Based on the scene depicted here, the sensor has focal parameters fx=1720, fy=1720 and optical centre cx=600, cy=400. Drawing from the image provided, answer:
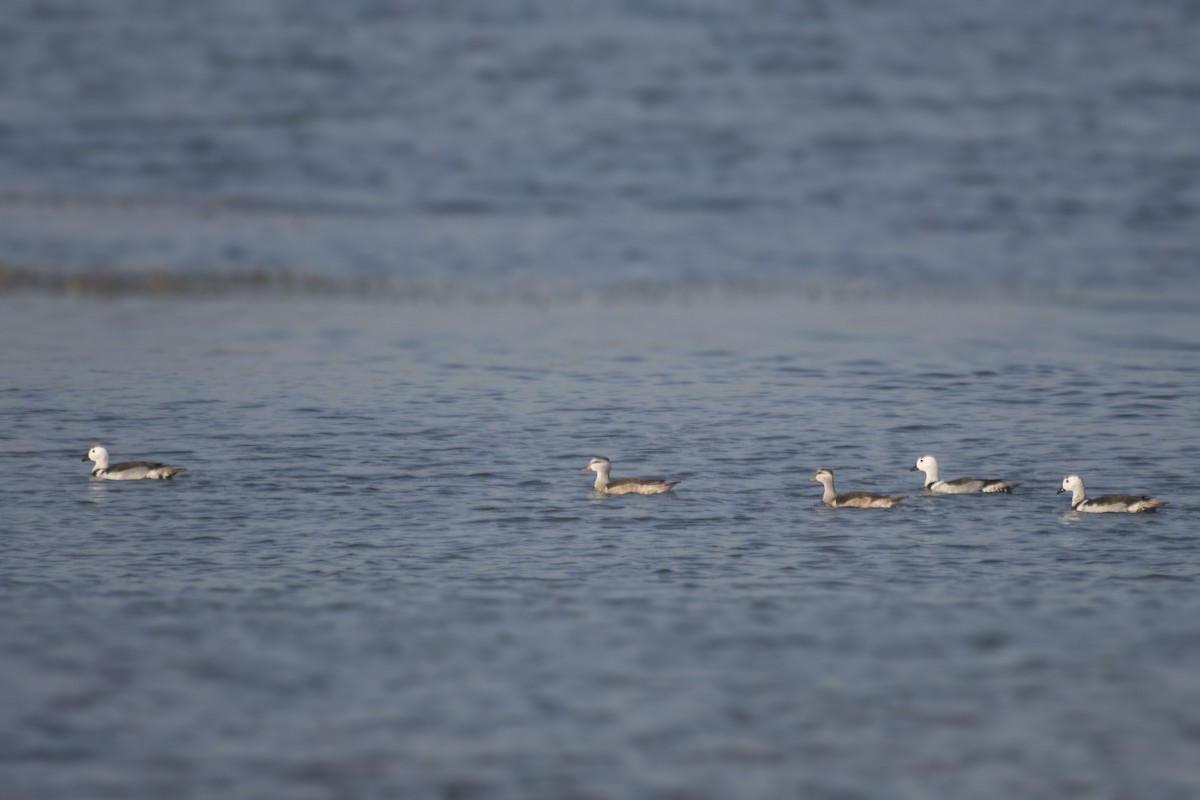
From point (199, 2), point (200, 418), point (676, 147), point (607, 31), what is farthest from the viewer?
point (199, 2)

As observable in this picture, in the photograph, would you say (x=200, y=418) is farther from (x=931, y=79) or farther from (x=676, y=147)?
(x=931, y=79)

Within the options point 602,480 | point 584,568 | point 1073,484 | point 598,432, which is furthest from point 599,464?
point 1073,484

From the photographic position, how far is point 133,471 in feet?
65.0

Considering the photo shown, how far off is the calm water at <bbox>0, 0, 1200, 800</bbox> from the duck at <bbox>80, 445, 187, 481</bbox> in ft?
0.51

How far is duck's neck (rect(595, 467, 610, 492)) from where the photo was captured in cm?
1961

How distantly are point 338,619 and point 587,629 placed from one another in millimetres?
2157

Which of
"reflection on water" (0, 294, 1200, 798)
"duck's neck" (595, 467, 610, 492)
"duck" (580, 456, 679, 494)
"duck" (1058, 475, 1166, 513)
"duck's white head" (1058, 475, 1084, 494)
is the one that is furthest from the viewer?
"duck's neck" (595, 467, 610, 492)

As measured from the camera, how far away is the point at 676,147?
1962 inches

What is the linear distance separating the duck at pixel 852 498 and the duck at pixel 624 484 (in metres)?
1.78

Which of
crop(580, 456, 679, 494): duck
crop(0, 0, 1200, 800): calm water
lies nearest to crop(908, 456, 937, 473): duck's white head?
crop(0, 0, 1200, 800): calm water

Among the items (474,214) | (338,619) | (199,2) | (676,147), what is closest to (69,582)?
(338,619)

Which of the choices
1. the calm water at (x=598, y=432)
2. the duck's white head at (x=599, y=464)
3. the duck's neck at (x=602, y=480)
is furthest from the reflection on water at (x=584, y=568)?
the duck's white head at (x=599, y=464)

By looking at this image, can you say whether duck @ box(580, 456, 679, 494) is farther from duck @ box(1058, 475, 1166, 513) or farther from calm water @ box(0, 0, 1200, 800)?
duck @ box(1058, 475, 1166, 513)

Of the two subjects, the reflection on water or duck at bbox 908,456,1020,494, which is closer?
the reflection on water
